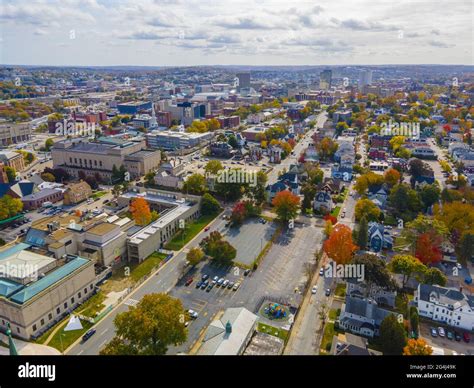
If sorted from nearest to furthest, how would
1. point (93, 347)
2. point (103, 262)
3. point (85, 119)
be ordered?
point (93, 347), point (103, 262), point (85, 119)

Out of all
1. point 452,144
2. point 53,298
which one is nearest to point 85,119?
point 53,298

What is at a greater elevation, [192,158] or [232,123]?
[232,123]

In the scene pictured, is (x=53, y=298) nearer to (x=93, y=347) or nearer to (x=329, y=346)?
(x=93, y=347)

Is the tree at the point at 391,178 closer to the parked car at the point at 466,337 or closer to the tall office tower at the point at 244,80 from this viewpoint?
the parked car at the point at 466,337

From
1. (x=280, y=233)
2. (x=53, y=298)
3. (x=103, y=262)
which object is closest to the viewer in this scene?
(x=53, y=298)

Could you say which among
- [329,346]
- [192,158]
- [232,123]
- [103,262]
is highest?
[232,123]

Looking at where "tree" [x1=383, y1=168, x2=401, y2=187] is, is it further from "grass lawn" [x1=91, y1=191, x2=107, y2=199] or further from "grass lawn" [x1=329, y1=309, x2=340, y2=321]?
"grass lawn" [x1=91, y1=191, x2=107, y2=199]
